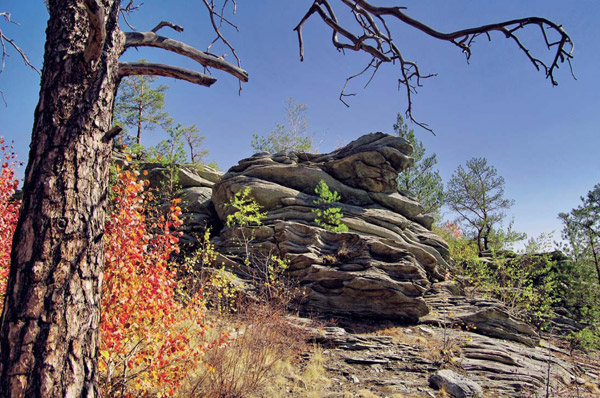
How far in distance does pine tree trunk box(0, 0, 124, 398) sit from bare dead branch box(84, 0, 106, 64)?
98 mm

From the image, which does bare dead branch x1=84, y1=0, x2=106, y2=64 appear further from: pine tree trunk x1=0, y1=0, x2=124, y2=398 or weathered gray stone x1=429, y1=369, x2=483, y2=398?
weathered gray stone x1=429, y1=369, x2=483, y2=398

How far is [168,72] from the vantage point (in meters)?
3.26

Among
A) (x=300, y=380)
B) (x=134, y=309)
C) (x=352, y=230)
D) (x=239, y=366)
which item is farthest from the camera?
(x=352, y=230)

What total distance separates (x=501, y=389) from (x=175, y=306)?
6635 millimetres

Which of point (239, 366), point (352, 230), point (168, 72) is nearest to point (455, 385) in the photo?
point (239, 366)

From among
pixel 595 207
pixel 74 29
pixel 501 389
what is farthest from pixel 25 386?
pixel 595 207

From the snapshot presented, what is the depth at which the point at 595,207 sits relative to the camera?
20.8 m

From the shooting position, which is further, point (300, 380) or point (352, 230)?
point (352, 230)

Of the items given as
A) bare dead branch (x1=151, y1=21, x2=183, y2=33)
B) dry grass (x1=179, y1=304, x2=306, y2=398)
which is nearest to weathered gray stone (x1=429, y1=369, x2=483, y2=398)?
dry grass (x1=179, y1=304, x2=306, y2=398)

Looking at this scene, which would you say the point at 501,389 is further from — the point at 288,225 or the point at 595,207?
the point at 595,207

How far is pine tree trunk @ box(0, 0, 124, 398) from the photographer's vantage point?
219cm

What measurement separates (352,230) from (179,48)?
1094cm

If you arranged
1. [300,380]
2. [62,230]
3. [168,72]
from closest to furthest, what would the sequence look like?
[62,230] < [168,72] < [300,380]

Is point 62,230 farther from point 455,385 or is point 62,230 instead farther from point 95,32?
point 455,385
